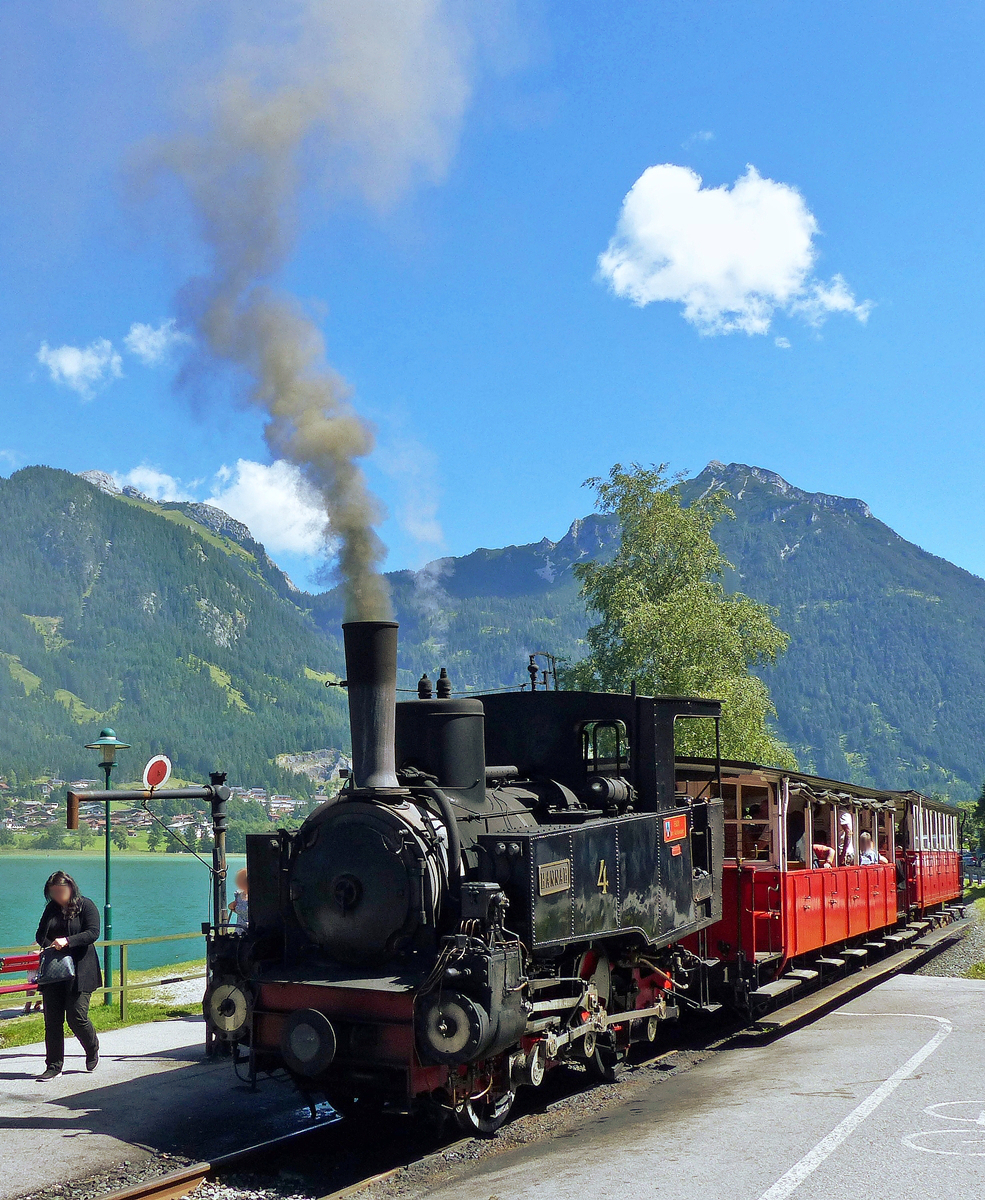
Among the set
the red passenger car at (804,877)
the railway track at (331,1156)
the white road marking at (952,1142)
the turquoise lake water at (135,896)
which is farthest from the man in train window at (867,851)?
the turquoise lake water at (135,896)

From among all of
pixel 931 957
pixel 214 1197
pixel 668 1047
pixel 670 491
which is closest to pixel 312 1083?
pixel 214 1197

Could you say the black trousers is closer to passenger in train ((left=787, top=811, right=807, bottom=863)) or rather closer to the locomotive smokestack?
the locomotive smokestack

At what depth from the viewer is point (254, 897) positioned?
327 inches

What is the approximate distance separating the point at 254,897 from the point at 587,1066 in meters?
3.09

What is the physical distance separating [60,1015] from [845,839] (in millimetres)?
10527

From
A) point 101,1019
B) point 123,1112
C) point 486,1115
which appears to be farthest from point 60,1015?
point 486,1115

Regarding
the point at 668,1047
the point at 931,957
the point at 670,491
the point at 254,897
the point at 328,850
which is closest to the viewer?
the point at 328,850

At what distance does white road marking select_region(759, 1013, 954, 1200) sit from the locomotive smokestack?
3.46 m

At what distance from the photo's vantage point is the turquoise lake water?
1986 inches

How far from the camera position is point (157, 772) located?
10695 millimetres

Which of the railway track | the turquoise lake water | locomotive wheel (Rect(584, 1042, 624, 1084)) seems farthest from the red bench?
the turquoise lake water

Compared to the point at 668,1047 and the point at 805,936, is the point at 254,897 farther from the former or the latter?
the point at 805,936

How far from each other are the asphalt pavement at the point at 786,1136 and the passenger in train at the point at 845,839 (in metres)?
4.64

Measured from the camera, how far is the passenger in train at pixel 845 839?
14875mm
